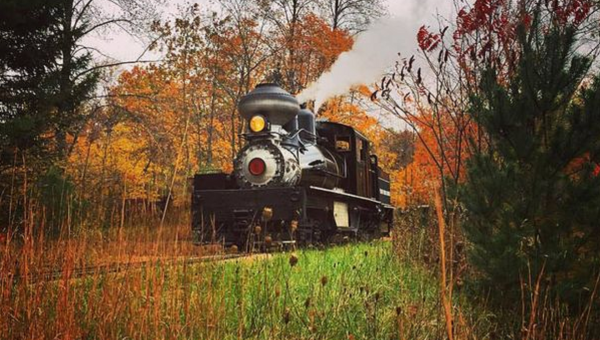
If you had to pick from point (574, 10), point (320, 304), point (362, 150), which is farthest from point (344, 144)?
point (320, 304)

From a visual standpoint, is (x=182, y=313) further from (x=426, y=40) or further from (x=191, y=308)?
(x=426, y=40)

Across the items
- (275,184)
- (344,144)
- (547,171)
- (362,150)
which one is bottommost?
(547,171)

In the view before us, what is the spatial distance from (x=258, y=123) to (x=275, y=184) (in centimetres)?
107

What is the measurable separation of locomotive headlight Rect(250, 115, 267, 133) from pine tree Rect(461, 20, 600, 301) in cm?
549

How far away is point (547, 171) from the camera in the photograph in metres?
3.96

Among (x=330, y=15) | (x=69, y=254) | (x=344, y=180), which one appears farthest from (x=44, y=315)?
(x=330, y=15)

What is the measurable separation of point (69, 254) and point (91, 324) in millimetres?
593

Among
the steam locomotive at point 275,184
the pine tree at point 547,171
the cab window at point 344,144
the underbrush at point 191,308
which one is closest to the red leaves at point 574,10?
the pine tree at point 547,171

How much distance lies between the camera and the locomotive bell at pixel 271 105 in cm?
944

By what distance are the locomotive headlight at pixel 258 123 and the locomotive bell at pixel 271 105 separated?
0.02 metres

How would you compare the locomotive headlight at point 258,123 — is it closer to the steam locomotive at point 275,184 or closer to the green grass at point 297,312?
the steam locomotive at point 275,184

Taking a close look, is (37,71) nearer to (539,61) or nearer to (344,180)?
(344,180)

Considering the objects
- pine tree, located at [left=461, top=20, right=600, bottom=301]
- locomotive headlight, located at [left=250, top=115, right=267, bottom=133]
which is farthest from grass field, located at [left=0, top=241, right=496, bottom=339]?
locomotive headlight, located at [left=250, top=115, right=267, bottom=133]

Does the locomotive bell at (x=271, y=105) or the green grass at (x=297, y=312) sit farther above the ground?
the locomotive bell at (x=271, y=105)
